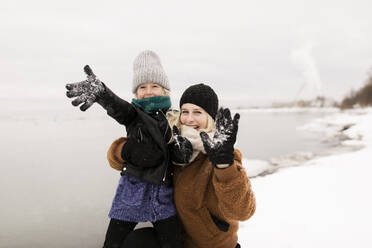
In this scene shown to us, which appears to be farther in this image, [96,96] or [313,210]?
[313,210]

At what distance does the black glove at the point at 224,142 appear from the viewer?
116 cm

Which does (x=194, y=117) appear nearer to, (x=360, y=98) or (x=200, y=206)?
(x=200, y=206)

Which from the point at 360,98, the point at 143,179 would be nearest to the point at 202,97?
the point at 143,179

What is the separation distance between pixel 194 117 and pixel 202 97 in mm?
137

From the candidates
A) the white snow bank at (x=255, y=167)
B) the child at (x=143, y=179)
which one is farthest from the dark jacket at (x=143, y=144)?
the white snow bank at (x=255, y=167)

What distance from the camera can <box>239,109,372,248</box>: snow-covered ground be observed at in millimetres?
2272

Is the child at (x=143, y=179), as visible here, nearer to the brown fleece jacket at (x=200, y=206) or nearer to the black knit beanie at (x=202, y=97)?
the brown fleece jacket at (x=200, y=206)

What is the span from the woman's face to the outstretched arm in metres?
0.34

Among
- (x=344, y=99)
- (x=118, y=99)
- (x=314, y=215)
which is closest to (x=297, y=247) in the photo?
(x=314, y=215)

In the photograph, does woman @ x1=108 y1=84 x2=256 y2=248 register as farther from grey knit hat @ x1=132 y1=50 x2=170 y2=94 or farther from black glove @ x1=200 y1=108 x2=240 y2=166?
grey knit hat @ x1=132 y1=50 x2=170 y2=94

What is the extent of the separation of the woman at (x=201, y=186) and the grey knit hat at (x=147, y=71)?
0.25 meters

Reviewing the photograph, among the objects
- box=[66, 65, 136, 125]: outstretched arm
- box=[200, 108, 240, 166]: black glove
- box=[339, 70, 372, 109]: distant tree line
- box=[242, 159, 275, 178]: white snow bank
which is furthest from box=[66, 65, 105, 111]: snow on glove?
box=[339, 70, 372, 109]: distant tree line

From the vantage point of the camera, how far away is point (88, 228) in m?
2.61

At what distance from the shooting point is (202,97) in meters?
1.54
